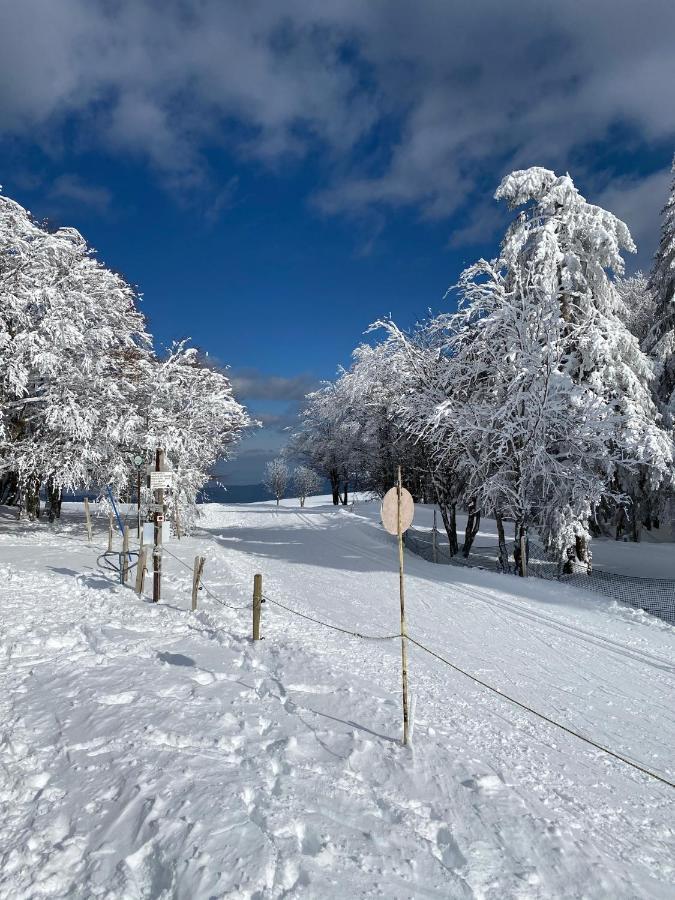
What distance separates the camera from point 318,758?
16.2 ft

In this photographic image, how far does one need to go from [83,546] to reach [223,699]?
45.4 feet

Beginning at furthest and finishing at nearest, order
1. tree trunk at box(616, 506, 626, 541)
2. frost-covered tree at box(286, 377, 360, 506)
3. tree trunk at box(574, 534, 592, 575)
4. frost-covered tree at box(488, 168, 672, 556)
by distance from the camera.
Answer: frost-covered tree at box(286, 377, 360, 506) < tree trunk at box(616, 506, 626, 541) < tree trunk at box(574, 534, 592, 575) < frost-covered tree at box(488, 168, 672, 556)

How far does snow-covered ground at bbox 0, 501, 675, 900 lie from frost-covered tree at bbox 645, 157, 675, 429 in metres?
12.8

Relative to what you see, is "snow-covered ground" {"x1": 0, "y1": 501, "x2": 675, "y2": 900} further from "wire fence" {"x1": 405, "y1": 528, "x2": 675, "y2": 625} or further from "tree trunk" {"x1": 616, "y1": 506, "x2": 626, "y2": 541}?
"tree trunk" {"x1": 616, "y1": 506, "x2": 626, "y2": 541}

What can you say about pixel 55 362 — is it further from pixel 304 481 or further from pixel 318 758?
pixel 304 481

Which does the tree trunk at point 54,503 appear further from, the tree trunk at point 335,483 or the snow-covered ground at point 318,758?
the tree trunk at point 335,483

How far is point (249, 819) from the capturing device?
12.7 feet

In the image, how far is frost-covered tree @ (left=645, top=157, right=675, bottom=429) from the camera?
746 inches

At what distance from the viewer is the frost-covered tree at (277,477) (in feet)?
205

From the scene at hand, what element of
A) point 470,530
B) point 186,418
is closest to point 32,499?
point 186,418

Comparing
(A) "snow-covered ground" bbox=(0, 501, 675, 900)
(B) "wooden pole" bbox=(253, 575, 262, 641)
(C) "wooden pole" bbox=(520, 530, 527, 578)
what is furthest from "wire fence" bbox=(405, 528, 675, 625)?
(B) "wooden pole" bbox=(253, 575, 262, 641)

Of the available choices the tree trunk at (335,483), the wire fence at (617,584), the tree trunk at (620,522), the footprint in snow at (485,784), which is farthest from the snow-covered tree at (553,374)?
the tree trunk at (335,483)

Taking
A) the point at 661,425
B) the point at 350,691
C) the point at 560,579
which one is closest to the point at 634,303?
the point at 661,425

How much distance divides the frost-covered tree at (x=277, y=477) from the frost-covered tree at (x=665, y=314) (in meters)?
46.9
